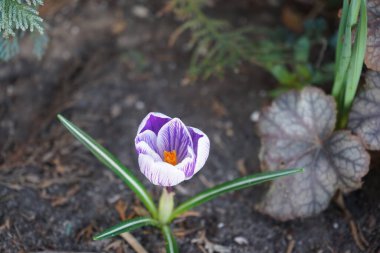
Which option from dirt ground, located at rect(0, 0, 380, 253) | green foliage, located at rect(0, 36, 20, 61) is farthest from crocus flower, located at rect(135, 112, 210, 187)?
green foliage, located at rect(0, 36, 20, 61)

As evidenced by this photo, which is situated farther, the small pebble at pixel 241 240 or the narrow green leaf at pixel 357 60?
the small pebble at pixel 241 240

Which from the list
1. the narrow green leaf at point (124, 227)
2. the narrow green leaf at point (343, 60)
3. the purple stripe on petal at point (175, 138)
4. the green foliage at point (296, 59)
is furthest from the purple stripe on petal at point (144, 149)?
the green foliage at point (296, 59)

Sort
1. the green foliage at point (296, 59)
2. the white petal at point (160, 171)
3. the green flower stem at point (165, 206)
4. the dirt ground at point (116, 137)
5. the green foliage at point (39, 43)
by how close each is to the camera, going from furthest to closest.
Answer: the green foliage at point (296, 59)
the green foliage at point (39, 43)
the dirt ground at point (116, 137)
the green flower stem at point (165, 206)
the white petal at point (160, 171)

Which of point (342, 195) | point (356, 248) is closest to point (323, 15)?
point (342, 195)

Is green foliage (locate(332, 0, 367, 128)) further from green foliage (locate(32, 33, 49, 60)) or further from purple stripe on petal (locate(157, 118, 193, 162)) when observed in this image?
green foliage (locate(32, 33, 49, 60))

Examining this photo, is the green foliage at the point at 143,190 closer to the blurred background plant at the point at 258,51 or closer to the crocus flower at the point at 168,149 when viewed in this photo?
the crocus flower at the point at 168,149

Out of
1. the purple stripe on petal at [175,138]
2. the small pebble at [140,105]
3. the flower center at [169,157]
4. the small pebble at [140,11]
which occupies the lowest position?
the small pebble at [140,105]

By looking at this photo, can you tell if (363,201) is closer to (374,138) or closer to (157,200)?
(374,138)

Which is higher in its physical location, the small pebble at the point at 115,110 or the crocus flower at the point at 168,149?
the crocus flower at the point at 168,149
